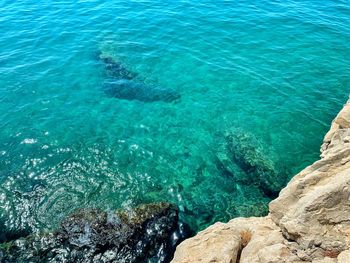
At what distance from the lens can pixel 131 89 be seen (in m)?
29.9

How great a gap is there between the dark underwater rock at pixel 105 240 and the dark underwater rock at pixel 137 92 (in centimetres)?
1188

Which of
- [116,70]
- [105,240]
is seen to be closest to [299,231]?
[105,240]

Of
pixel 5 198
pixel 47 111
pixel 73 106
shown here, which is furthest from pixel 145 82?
pixel 5 198

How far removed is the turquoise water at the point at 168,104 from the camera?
21703 mm

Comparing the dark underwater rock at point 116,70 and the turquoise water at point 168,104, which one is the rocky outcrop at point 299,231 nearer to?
the turquoise water at point 168,104

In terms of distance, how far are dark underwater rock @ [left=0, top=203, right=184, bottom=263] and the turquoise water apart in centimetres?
98

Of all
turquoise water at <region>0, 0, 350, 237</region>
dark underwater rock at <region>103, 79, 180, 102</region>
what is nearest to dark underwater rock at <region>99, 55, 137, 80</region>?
turquoise water at <region>0, 0, 350, 237</region>

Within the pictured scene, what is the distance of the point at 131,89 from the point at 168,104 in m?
3.66

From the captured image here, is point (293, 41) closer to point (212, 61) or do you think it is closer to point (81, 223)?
point (212, 61)

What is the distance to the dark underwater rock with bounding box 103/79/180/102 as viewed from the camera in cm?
2925

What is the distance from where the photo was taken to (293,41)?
3484 centimetres

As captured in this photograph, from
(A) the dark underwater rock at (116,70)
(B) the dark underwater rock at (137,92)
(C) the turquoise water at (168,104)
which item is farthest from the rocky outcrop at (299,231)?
(A) the dark underwater rock at (116,70)

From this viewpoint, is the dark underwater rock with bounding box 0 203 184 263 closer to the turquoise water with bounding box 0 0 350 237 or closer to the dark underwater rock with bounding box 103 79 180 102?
the turquoise water with bounding box 0 0 350 237

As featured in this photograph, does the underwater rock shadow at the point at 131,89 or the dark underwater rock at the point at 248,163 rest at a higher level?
the underwater rock shadow at the point at 131,89
